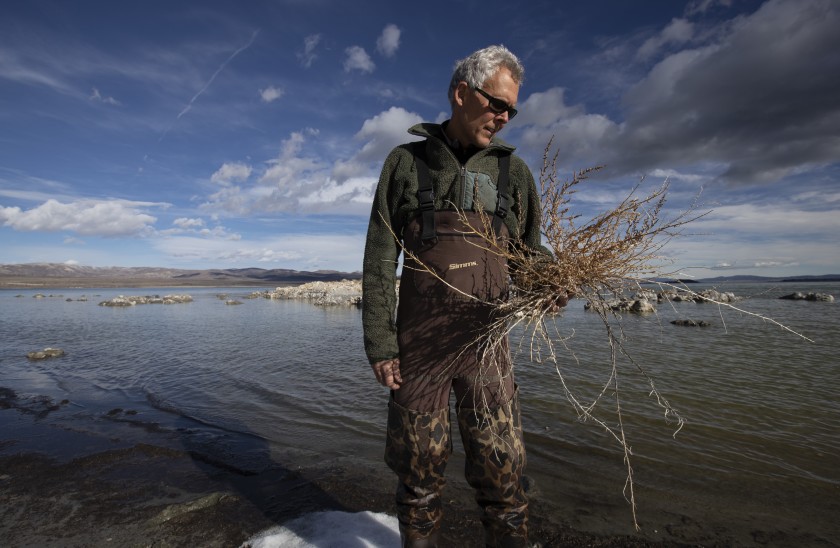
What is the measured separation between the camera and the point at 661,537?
334cm

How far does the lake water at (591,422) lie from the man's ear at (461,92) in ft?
5.24

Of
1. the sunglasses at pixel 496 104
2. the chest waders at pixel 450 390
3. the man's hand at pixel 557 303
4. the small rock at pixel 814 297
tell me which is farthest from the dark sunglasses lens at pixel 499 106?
the small rock at pixel 814 297

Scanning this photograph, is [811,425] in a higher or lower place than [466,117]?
lower

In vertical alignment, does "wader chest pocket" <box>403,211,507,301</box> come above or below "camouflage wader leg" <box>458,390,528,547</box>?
above

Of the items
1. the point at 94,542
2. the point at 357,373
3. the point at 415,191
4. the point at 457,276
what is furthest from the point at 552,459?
the point at 357,373

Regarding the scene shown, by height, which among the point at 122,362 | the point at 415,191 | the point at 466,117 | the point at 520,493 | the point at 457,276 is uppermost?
the point at 466,117

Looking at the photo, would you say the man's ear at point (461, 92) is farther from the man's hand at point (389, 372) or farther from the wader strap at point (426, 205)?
the man's hand at point (389, 372)

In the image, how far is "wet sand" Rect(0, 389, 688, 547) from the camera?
329 centimetres

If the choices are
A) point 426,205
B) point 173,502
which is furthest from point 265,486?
point 426,205

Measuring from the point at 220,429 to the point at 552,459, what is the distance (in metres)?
4.86

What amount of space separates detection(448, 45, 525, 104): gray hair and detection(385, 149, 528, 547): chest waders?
555 mm

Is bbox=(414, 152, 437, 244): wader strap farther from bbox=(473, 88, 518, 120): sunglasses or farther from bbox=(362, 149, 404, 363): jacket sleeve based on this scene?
bbox=(473, 88, 518, 120): sunglasses

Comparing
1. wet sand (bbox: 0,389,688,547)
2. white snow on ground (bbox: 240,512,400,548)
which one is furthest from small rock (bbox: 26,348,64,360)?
white snow on ground (bbox: 240,512,400,548)

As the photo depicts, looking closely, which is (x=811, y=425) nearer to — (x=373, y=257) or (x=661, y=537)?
(x=661, y=537)
